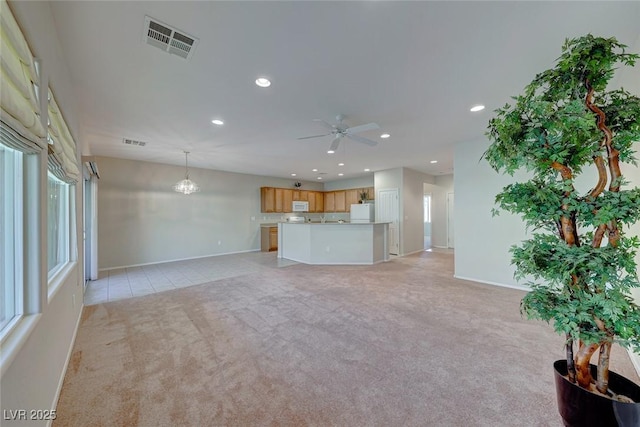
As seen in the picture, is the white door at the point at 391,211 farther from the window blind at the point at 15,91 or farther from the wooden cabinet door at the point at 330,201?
the window blind at the point at 15,91

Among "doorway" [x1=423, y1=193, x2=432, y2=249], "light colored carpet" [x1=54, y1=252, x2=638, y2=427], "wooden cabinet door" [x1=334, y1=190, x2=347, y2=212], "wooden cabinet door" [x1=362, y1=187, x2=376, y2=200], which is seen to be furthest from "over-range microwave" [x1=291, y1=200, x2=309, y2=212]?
"light colored carpet" [x1=54, y1=252, x2=638, y2=427]

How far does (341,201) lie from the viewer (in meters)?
9.77

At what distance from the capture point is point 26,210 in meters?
1.39

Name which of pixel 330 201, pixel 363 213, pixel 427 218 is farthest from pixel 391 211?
pixel 330 201

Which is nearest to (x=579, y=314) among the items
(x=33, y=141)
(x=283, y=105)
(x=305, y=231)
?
(x=33, y=141)

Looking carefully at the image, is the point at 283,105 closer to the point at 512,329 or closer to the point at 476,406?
the point at 476,406

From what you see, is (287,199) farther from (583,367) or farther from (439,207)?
(583,367)

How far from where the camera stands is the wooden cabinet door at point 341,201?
31.7 ft

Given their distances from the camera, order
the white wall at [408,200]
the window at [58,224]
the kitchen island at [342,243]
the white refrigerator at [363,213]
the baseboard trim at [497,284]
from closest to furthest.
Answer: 1. the window at [58,224]
2. the baseboard trim at [497,284]
3. the kitchen island at [342,243]
4. the white wall at [408,200]
5. the white refrigerator at [363,213]

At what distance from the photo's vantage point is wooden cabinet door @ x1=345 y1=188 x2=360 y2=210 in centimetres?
917

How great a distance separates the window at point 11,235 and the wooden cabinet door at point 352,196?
27.4 feet

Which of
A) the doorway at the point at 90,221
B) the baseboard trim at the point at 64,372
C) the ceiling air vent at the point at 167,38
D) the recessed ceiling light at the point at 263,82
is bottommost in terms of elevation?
the baseboard trim at the point at 64,372

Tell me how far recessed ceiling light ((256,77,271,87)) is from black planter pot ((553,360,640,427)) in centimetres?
311

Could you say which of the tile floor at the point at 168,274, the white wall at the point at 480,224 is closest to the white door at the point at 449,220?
the white wall at the point at 480,224
